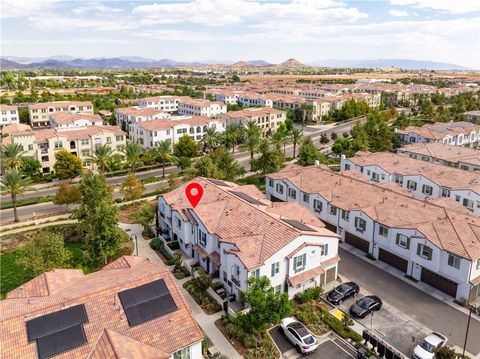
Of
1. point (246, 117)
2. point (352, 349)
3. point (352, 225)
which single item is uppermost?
point (246, 117)

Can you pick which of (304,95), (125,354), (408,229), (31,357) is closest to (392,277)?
(408,229)

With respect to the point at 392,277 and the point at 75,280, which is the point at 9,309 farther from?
the point at 392,277

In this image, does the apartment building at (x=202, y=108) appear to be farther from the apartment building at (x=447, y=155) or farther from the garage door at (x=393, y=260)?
the garage door at (x=393, y=260)

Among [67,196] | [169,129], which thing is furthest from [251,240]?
[169,129]

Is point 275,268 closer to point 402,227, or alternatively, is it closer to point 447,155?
point 402,227

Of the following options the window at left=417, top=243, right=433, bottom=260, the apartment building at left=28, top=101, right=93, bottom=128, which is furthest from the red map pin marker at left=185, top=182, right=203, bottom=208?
the apartment building at left=28, top=101, right=93, bottom=128

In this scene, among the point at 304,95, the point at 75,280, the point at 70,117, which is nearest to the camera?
the point at 75,280

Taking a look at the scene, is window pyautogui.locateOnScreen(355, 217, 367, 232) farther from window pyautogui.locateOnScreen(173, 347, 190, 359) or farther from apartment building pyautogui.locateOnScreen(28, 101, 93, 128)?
apartment building pyautogui.locateOnScreen(28, 101, 93, 128)

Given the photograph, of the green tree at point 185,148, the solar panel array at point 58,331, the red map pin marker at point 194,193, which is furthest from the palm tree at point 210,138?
the solar panel array at point 58,331

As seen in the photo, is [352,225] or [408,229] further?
[352,225]
